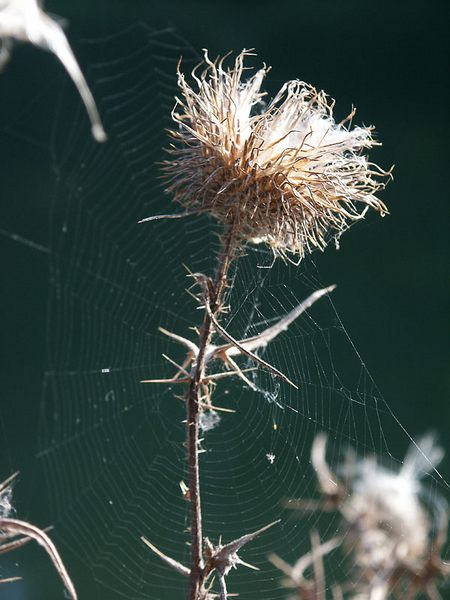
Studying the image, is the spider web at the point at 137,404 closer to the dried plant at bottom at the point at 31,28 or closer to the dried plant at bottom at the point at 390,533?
the dried plant at bottom at the point at 390,533

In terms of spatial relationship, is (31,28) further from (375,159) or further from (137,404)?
(375,159)

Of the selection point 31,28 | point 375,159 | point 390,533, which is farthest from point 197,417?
point 375,159

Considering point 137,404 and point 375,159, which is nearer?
point 137,404

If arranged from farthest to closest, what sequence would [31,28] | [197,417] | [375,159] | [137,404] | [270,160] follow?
1. [375,159]
2. [137,404]
3. [270,160]
4. [197,417]
5. [31,28]

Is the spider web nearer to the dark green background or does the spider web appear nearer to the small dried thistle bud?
the dark green background

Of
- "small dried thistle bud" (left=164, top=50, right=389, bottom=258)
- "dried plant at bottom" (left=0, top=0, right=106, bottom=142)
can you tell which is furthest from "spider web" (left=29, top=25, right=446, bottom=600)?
"dried plant at bottom" (left=0, top=0, right=106, bottom=142)

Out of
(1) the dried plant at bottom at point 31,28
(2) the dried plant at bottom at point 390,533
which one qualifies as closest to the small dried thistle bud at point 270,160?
(2) the dried plant at bottom at point 390,533

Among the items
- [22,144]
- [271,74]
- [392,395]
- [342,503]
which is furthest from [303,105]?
[22,144]
